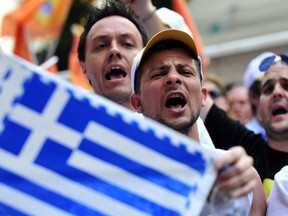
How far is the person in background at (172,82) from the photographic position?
2379 millimetres

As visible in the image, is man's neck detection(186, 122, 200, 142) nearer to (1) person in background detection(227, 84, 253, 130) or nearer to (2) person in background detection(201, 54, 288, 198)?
(2) person in background detection(201, 54, 288, 198)

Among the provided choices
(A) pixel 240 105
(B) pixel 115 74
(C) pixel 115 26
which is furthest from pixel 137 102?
(A) pixel 240 105

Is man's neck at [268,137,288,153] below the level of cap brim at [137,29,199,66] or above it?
above

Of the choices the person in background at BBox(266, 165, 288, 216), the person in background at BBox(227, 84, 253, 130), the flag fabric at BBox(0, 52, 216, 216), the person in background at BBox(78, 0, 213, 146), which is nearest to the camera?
the flag fabric at BBox(0, 52, 216, 216)

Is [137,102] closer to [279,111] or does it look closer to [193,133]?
[193,133]

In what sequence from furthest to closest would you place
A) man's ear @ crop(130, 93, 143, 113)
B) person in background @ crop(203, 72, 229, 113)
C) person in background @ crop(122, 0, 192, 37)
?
1. person in background @ crop(203, 72, 229, 113)
2. person in background @ crop(122, 0, 192, 37)
3. man's ear @ crop(130, 93, 143, 113)

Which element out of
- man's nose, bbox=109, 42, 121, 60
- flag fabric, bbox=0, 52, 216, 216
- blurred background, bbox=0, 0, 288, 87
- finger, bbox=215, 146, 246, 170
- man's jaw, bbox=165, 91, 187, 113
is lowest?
flag fabric, bbox=0, 52, 216, 216

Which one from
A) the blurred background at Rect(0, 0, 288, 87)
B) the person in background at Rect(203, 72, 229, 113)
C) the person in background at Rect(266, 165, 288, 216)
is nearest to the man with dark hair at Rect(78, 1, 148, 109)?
the person in background at Rect(266, 165, 288, 216)

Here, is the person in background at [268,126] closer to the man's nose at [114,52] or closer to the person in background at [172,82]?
the man's nose at [114,52]

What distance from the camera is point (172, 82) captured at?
7.86 ft

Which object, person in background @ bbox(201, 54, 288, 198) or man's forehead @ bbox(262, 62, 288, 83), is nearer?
person in background @ bbox(201, 54, 288, 198)

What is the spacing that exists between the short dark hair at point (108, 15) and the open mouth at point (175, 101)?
880mm

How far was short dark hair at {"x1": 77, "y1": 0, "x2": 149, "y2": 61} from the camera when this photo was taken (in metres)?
3.25

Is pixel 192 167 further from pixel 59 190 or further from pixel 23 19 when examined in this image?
pixel 23 19
